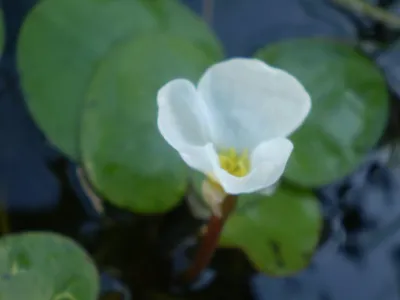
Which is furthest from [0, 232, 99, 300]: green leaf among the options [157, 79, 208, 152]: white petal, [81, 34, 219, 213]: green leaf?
[157, 79, 208, 152]: white petal

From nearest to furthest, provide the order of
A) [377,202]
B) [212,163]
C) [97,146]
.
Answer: [212,163] → [97,146] → [377,202]

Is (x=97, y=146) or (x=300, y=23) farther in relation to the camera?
(x=300, y=23)

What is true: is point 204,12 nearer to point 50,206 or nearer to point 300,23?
point 300,23

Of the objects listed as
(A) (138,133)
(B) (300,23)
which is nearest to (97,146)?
(A) (138,133)

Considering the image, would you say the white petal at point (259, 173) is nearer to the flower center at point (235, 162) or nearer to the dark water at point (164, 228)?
the flower center at point (235, 162)

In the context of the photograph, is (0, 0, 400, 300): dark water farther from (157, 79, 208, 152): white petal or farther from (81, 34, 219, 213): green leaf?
(157, 79, 208, 152): white petal

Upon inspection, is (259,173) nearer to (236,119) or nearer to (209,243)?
(236,119)
